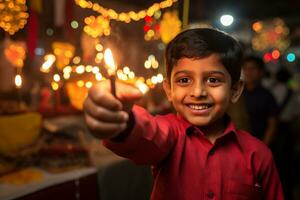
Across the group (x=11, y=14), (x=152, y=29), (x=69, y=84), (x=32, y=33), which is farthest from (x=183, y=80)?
(x=152, y=29)

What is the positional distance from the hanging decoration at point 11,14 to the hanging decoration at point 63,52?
3.16ft

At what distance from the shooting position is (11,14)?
183 cm

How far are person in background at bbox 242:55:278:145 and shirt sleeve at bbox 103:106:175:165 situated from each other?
2411 millimetres

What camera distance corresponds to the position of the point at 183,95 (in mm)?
1283

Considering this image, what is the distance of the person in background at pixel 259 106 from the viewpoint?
3.52 metres

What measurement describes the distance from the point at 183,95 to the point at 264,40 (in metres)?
9.19

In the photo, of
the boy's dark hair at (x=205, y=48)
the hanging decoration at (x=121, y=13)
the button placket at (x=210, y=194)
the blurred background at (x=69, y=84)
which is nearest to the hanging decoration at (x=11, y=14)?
the blurred background at (x=69, y=84)

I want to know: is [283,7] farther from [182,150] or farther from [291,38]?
[182,150]

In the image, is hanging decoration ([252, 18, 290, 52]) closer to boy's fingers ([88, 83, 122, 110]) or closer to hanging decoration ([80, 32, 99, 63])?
hanging decoration ([80, 32, 99, 63])

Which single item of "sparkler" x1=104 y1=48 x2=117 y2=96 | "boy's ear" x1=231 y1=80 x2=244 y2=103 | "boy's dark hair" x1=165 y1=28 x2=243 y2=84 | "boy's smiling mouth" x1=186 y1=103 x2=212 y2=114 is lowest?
"boy's smiling mouth" x1=186 y1=103 x2=212 y2=114

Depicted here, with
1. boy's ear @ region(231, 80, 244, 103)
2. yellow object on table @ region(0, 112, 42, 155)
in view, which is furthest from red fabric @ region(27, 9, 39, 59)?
boy's ear @ region(231, 80, 244, 103)

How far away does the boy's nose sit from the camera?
1.23m

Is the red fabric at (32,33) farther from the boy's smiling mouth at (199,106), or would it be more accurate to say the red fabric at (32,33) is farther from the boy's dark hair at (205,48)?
the boy's smiling mouth at (199,106)

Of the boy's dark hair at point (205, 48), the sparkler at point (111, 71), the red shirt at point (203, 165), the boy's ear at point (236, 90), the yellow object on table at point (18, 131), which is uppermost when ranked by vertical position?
the boy's dark hair at point (205, 48)
